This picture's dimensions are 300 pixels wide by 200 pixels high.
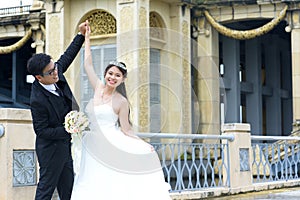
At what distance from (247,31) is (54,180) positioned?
12.3m

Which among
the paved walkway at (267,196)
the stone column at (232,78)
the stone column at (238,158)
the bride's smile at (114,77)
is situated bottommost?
the paved walkway at (267,196)

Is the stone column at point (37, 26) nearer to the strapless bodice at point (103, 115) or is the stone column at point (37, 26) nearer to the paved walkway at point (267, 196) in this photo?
the paved walkway at point (267, 196)

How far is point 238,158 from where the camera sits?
9008 mm

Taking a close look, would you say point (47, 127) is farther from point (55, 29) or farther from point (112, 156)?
point (55, 29)

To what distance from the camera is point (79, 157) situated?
4.77m

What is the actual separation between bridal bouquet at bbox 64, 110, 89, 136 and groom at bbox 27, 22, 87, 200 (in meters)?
0.07

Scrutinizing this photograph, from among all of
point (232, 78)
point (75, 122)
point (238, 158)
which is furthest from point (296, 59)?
point (75, 122)

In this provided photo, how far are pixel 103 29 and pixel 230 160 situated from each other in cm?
772

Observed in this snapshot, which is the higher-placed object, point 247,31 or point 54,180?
point 247,31

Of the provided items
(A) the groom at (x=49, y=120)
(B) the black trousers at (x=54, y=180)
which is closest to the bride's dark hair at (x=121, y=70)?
(A) the groom at (x=49, y=120)

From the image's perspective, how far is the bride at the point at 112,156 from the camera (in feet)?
15.2

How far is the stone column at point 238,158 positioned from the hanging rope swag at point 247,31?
6.92m

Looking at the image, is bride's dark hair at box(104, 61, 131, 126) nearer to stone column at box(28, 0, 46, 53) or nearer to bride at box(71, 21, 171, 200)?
bride at box(71, 21, 171, 200)

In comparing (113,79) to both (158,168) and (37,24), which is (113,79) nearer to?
(158,168)
